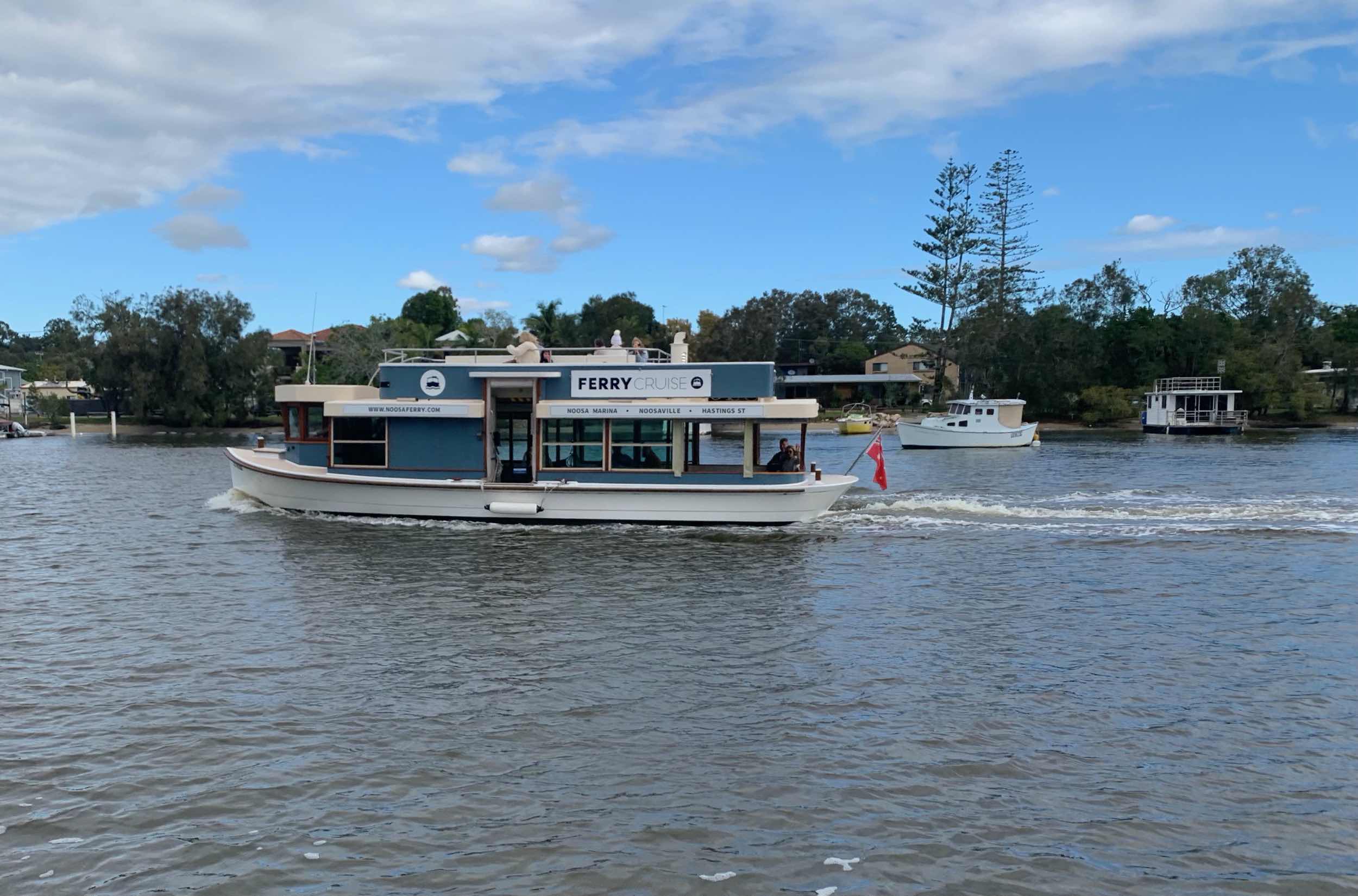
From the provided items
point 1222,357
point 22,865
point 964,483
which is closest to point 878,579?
point 22,865

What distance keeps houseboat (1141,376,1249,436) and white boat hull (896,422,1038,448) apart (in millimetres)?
21759

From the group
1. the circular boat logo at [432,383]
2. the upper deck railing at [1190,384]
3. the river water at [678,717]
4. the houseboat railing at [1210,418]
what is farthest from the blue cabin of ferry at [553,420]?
the upper deck railing at [1190,384]

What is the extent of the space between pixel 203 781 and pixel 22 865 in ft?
5.07

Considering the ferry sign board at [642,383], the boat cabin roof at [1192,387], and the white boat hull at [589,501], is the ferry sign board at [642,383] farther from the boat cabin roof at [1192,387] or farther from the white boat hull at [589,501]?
the boat cabin roof at [1192,387]

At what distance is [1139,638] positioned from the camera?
1345 cm

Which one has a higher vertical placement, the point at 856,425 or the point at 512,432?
the point at 512,432

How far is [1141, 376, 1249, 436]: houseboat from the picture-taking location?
247ft

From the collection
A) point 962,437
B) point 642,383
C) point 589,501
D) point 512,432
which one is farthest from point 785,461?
point 962,437

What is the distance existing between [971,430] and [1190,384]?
35.6 metres

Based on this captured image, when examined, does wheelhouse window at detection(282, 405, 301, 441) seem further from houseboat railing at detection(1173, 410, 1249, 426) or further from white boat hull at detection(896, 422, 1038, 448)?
houseboat railing at detection(1173, 410, 1249, 426)

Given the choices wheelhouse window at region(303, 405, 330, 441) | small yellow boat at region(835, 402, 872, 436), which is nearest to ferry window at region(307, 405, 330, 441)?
wheelhouse window at region(303, 405, 330, 441)

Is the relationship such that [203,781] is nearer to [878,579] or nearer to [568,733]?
[568,733]

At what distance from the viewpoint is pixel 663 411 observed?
887 inches

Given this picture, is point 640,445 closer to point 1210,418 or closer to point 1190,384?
point 1210,418
